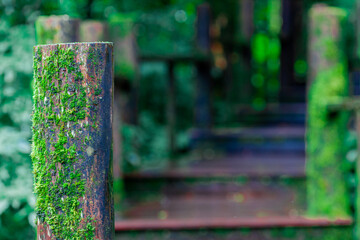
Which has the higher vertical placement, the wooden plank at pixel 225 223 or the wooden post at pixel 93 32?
the wooden post at pixel 93 32

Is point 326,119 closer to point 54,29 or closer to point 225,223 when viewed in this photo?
point 225,223

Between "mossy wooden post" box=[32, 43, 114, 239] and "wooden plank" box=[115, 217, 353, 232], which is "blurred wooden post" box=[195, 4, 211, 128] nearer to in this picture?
"wooden plank" box=[115, 217, 353, 232]

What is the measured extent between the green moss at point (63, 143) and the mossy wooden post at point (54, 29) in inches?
48.5

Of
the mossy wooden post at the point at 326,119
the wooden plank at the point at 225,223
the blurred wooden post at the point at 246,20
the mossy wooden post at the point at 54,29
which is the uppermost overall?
the blurred wooden post at the point at 246,20

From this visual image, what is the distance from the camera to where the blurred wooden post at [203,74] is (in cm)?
614

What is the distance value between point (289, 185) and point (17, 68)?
8.99ft

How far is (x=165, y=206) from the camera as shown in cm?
386

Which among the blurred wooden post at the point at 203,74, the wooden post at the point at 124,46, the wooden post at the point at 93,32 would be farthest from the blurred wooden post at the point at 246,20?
the wooden post at the point at 93,32

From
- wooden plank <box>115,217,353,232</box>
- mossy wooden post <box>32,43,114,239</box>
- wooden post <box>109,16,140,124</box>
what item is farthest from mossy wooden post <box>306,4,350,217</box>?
mossy wooden post <box>32,43,114,239</box>

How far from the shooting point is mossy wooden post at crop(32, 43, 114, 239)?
134cm

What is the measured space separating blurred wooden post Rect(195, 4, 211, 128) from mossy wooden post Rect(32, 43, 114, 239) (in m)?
4.62

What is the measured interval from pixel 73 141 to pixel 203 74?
16.5 feet

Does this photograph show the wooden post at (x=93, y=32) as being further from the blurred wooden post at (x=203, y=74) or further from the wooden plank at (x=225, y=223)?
the blurred wooden post at (x=203, y=74)

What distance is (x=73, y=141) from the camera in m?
1.34
